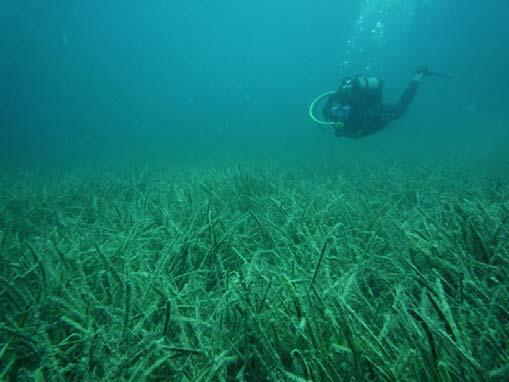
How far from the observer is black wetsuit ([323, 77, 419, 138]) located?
821 cm

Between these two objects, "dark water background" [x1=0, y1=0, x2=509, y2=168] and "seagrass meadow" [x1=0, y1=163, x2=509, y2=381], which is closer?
"seagrass meadow" [x1=0, y1=163, x2=509, y2=381]

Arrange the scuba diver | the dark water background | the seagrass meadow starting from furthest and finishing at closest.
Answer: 1. the dark water background
2. the scuba diver
3. the seagrass meadow

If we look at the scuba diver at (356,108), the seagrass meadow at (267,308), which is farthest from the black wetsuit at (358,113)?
the seagrass meadow at (267,308)

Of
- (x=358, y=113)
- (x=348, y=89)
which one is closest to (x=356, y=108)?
(x=358, y=113)

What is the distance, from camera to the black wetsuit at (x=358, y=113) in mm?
8211

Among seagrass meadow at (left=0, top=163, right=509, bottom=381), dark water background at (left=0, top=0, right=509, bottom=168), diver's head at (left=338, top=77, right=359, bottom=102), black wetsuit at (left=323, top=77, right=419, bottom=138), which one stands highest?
dark water background at (left=0, top=0, right=509, bottom=168)

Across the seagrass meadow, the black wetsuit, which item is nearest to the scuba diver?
the black wetsuit

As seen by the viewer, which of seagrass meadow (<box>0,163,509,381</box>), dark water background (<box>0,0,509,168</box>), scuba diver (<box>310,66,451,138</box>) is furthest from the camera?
dark water background (<box>0,0,509,168</box>)

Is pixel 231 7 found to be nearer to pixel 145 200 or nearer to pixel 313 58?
pixel 313 58

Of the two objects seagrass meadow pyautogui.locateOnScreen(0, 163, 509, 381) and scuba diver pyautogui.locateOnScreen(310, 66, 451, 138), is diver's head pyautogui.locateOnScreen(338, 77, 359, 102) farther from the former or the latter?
seagrass meadow pyautogui.locateOnScreen(0, 163, 509, 381)

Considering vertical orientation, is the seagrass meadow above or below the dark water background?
below

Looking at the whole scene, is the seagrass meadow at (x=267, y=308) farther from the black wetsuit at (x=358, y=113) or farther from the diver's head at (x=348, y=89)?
the diver's head at (x=348, y=89)

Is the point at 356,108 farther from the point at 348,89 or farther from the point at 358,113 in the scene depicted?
the point at 348,89

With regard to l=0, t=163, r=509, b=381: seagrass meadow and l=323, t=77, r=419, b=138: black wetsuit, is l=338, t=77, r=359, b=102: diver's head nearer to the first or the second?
l=323, t=77, r=419, b=138: black wetsuit
